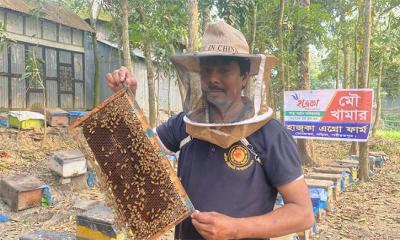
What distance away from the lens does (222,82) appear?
1.83m

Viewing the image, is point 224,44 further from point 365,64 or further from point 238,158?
point 365,64

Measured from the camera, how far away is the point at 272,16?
11.3 meters

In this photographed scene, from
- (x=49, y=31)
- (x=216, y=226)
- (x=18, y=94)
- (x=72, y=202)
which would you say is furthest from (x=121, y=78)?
(x=49, y=31)

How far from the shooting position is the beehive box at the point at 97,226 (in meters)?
4.58

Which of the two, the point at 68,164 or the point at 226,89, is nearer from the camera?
the point at 226,89

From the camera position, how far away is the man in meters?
1.56

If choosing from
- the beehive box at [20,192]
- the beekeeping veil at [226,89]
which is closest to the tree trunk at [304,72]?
the beehive box at [20,192]

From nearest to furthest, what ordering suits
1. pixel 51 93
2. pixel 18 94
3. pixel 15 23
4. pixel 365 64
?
1. pixel 365 64
2. pixel 15 23
3. pixel 18 94
4. pixel 51 93

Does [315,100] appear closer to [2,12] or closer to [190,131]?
[190,131]

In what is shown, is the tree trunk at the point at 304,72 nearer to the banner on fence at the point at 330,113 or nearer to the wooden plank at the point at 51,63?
the banner on fence at the point at 330,113

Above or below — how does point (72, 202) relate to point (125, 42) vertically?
below

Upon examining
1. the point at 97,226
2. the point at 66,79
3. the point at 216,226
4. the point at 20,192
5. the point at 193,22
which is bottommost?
the point at 20,192

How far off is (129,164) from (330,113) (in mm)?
6846

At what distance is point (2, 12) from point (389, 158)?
15.7 m
